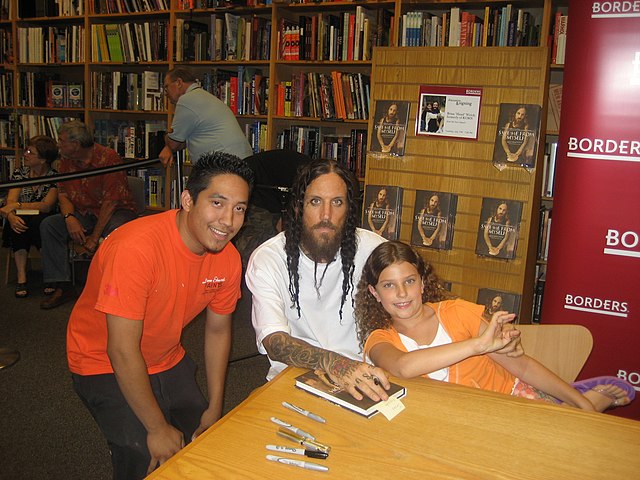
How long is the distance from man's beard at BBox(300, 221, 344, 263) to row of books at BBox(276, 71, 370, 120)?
254 centimetres

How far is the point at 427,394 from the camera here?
1354 mm

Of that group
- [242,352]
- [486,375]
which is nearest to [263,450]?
[486,375]

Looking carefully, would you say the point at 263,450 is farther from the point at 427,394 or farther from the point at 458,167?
the point at 458,167

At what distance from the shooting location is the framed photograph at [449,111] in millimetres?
2842

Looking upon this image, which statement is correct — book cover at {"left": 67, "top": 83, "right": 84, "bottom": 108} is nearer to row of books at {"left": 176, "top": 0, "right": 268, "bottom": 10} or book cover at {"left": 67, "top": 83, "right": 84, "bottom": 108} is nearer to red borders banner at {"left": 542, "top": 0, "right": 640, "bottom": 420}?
row of books at {"left": 176, "top": 0, "right": 268, "bottom": 10}

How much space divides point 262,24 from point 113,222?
6.33 ft

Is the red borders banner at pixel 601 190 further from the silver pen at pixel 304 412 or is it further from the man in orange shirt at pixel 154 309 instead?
the silver pen at pixel 304 412

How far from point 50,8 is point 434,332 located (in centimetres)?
564

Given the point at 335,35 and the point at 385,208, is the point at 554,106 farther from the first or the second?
the point at 335,35

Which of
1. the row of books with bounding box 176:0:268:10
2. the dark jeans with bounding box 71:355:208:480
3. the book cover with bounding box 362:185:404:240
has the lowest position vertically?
the dark jeans with bounding box 71:355:208:480

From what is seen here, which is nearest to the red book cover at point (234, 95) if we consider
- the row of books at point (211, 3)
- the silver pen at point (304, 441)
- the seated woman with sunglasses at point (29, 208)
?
the row of books at point (211, 3)

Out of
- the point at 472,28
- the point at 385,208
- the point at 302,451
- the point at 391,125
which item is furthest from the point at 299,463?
the point at 472,28

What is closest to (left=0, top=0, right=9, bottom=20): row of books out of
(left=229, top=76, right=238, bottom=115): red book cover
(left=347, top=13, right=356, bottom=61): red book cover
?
(left=229, top=76, right=238, bottom=115): red book cover

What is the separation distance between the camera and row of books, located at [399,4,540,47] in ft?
12.3
